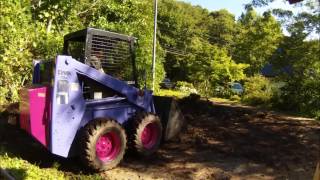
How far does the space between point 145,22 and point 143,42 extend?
0.95 metres

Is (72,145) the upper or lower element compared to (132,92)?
lower

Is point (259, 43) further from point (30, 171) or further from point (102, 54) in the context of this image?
point (30, 171)

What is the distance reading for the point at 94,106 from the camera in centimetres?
827

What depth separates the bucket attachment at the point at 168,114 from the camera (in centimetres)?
982

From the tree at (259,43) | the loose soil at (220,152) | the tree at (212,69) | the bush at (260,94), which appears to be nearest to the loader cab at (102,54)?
the loose soil at (220,152)

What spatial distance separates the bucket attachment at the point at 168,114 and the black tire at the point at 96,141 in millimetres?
1734

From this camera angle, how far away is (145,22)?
68.8 ft

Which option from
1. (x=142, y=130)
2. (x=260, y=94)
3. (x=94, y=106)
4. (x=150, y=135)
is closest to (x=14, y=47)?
(x=94, y=106)

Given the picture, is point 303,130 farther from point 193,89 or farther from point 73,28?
point 193,89

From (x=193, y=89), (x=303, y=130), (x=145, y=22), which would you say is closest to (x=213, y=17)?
(x=193, y=89)

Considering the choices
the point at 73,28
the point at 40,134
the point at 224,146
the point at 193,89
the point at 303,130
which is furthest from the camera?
the point at 193,89

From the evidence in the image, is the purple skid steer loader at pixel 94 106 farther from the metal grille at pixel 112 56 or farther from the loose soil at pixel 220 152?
the loose soil at pixel 220 152

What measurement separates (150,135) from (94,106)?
1.44 meters

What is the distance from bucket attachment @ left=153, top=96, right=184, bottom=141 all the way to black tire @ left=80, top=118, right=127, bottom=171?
173cm
